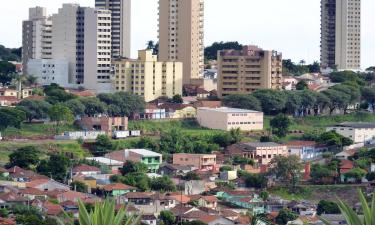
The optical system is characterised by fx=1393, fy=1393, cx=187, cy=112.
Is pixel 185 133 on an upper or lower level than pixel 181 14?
lower

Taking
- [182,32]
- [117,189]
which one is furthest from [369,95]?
[117,189]

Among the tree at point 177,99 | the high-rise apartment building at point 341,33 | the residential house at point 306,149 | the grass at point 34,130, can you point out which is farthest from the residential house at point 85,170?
the high-rise apartment building at point 341,33

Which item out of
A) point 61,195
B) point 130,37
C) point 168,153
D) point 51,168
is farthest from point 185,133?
point 130,37

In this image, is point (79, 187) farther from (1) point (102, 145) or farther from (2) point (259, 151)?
(2) point (259, 151)

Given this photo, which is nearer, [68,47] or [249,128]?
[249,128]

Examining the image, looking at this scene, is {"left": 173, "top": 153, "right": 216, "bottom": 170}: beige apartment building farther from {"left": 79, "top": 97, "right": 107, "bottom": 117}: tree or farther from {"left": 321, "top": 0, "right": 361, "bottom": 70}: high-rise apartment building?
{"left": 321, "top": 0, "right": 361, "bottom": 70}: high-rise apartment building

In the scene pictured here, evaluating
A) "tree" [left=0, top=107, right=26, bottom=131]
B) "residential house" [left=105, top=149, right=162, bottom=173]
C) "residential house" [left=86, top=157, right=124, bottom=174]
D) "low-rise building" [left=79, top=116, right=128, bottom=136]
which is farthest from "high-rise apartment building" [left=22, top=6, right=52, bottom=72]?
"residential house" [left=86, top=157, right=124, bottom=174]

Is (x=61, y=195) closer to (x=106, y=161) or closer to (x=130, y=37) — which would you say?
(x=106, y=161)
